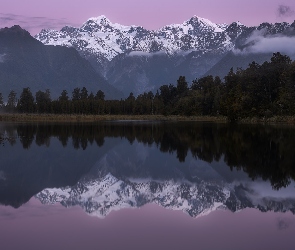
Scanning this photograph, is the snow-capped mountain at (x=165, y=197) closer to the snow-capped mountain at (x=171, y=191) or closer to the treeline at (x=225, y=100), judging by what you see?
the snow-capped mountain at (x=171, y=191)

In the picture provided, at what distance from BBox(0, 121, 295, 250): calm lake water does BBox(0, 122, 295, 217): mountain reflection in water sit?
0.04 metres

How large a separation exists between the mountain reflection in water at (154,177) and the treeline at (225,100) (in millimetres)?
69221

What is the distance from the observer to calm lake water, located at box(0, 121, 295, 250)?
45.7 ft

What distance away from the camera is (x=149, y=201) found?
63.9 feet

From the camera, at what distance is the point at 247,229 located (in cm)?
1490

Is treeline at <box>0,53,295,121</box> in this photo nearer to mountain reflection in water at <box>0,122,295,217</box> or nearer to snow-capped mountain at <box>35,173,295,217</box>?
mountain reflection in water at <box>0,122,295,217</box>

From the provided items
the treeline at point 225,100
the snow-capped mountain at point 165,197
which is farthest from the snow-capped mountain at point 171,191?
the treeline at point 225,100

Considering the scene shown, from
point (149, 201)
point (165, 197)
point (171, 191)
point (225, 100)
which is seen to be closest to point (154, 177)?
point (171, 191)

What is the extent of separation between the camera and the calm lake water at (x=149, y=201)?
549 inches

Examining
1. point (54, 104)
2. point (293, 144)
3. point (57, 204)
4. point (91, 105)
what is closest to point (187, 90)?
point (91, 105)

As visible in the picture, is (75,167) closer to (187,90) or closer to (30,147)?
(30,147)

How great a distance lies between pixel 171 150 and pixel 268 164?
1189 cm

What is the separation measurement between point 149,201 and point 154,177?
22.1 ft

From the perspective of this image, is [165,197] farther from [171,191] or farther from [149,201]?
[171,191]
